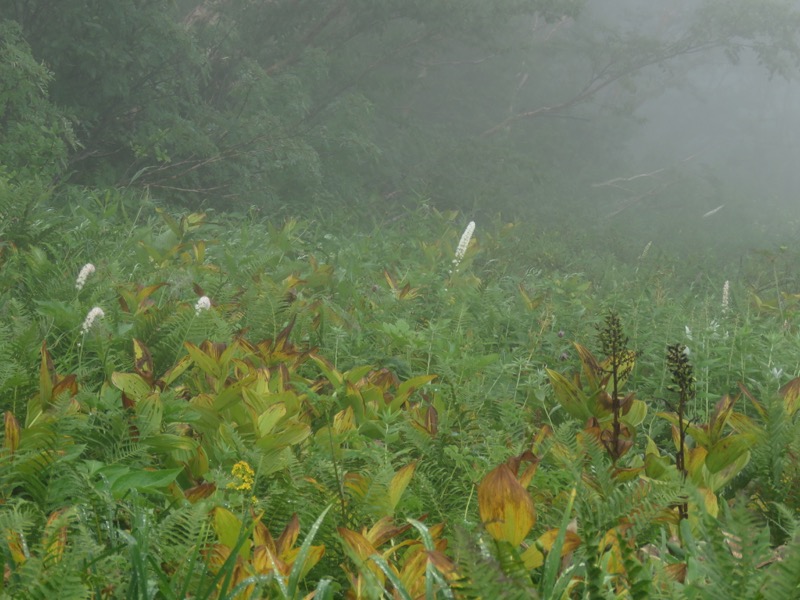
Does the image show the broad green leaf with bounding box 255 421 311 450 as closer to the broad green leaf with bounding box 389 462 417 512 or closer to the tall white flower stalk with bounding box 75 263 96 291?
the broad green leaf with bounding box 389 462 417 512

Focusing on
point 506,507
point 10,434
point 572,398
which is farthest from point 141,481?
point 572,398

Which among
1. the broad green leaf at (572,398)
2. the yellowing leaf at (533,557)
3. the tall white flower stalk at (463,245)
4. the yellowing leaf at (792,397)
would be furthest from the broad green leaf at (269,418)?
the tall white flower stalk at (463,245)

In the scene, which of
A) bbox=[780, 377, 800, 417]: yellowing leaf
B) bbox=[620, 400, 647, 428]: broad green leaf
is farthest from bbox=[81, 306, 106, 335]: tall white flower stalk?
bbox=[780, 377, 800, 417]: yellowing leaf

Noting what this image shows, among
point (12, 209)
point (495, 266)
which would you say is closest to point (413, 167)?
point (495, 266)

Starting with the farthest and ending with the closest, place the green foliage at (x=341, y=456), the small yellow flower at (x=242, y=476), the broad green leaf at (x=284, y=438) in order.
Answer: the broad green leaf at (x=284, y=438) < the small yellow flower at (x=242, y=476) < the green foliage at (x=341, y=456)

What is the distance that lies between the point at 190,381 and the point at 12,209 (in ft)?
6.18

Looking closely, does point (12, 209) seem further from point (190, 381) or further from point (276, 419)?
point (276, 419)

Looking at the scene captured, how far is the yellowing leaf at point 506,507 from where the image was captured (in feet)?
4.30

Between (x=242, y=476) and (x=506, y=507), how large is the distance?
0.48 m

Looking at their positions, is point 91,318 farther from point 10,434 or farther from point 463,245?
point 463,245

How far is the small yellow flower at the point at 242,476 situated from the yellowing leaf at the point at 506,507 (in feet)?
1.38

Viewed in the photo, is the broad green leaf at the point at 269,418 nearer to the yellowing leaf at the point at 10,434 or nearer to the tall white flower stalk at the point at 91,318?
the yellowing leaf at the point at 10,434

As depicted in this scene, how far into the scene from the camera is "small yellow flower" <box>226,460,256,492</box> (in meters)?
1.47

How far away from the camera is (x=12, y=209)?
360 cm
